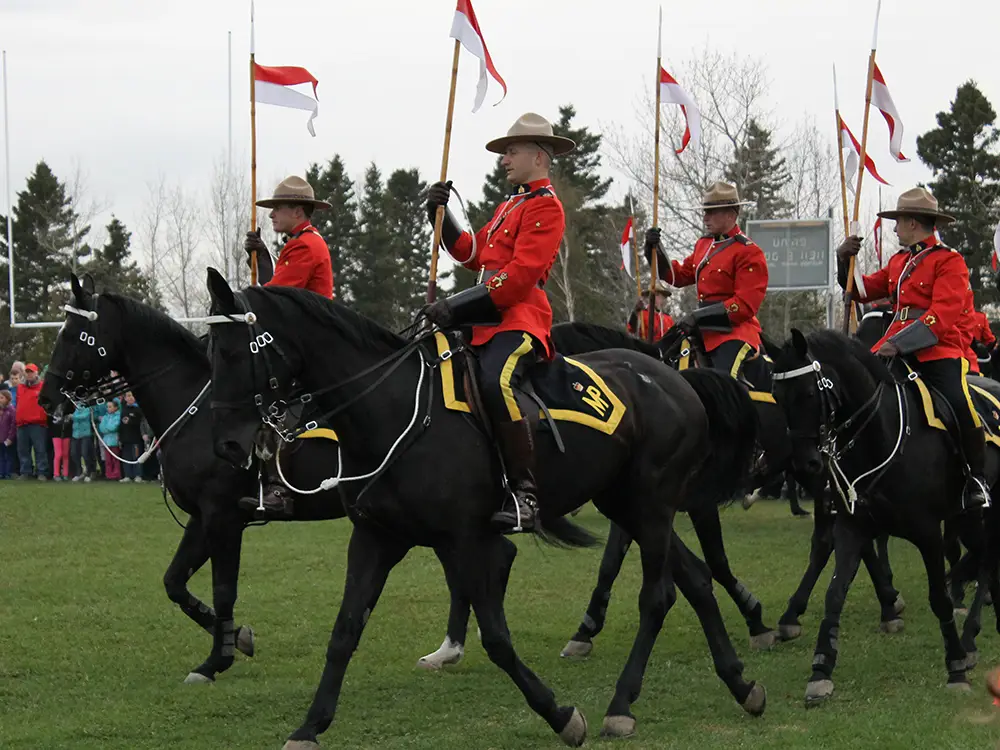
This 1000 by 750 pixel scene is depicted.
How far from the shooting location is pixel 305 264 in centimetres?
975

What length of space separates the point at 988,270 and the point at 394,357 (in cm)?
3839

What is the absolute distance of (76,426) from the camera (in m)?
26.5

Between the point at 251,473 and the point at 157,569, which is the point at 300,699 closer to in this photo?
the point at 251,473

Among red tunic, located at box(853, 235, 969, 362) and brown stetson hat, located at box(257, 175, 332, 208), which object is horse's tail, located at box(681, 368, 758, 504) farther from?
brown stetson hat, located at box(257, 175, 332, 208)

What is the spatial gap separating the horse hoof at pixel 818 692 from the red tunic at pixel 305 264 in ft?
13.8

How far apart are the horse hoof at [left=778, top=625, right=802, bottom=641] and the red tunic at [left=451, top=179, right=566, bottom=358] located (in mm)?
4095

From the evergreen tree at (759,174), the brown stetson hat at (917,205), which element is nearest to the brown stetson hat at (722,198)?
the brown stetson hat at (917,205)

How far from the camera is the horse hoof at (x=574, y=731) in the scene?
7.28 m

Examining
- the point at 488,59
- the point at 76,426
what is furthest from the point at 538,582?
the point at 76,426

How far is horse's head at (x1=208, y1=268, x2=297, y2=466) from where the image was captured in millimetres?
6609

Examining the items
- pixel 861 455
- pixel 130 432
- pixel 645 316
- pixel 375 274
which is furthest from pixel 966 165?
pixel 861 455

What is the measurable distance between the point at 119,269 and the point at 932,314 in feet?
191

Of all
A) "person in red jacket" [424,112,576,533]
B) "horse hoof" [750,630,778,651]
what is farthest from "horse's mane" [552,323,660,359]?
"horse hoof" [750,630,778,651]

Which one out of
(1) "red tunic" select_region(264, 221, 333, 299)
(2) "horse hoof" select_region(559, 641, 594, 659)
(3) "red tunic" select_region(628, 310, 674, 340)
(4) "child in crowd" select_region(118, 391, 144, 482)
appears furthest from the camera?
(4) "child in crowd" select_region(118, 391, 144, 482)
